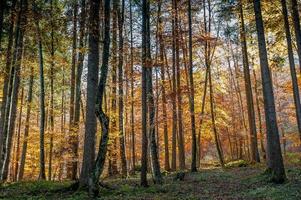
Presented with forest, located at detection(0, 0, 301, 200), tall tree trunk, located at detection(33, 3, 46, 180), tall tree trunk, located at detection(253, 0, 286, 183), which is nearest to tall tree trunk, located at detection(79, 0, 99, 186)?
forest, located at detection(0, 0, 301, 200)

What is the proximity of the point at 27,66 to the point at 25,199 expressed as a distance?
11.4 m

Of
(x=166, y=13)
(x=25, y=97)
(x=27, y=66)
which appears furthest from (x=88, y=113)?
(x=25, y=97)

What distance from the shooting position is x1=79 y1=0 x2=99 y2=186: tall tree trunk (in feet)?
36.1

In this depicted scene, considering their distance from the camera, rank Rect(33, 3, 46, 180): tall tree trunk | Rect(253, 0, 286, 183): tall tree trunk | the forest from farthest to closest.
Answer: Rect(33, 3, 46, 180): tall tree trunk
the forest
Rect(253, 0, 286, 183): tall tree trunk

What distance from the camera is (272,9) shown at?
55.5 ft

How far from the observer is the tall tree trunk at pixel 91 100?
11016 millimetres

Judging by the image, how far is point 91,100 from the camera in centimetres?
1135

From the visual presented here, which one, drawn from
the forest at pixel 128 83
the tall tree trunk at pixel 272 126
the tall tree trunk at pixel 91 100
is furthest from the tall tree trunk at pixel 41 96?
the tall tree trunk at pixel 272 126

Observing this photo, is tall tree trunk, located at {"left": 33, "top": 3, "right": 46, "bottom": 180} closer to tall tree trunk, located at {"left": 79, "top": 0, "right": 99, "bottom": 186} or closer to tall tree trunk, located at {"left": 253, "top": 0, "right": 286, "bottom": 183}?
tall tree trunk, located at {"left": 79, "top": 0, "right": 99, "bottom": 186}

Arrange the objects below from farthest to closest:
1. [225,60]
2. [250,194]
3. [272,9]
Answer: [225,60], [272,9], [250,194]

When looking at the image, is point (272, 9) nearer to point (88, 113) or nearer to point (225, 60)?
point (88, 113)

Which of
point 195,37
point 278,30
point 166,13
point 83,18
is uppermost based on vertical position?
point 166,13

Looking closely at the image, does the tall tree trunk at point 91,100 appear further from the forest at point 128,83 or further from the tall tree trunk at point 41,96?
the tall tree trunk at point 41,96

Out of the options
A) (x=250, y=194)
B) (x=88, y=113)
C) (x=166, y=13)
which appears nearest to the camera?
(x=250, y=194)
